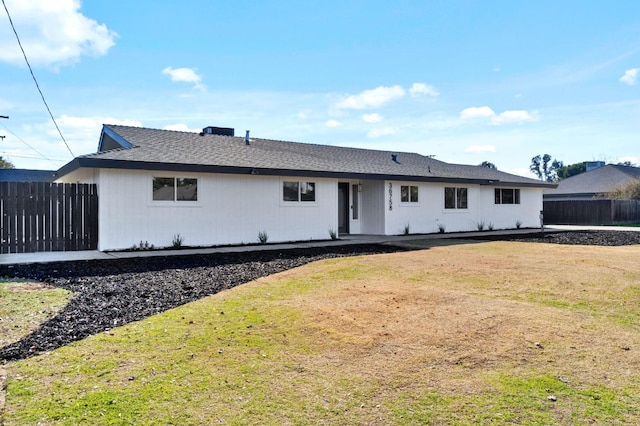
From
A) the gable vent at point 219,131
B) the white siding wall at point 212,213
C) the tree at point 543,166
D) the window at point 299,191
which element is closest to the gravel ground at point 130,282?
the white siding wall at point 212,213

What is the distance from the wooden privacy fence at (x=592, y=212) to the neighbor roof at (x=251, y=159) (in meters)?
9.33

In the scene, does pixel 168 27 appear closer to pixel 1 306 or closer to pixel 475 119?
pixel 1 306

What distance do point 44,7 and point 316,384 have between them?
529 inches

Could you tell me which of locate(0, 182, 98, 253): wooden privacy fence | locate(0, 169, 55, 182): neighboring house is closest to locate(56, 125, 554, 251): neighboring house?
locate(0, 182, 98, 253): wooden privacy fence

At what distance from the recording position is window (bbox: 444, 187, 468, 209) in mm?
21422

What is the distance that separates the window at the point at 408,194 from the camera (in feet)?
64.7

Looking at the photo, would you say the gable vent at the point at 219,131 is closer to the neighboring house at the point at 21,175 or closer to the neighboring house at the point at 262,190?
the neighboring house at the point at 262,190

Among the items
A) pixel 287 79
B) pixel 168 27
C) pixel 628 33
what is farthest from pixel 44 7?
pixel 628 33

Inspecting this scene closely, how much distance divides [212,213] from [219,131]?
739 cm

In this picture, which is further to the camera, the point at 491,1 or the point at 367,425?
the point at 491,1

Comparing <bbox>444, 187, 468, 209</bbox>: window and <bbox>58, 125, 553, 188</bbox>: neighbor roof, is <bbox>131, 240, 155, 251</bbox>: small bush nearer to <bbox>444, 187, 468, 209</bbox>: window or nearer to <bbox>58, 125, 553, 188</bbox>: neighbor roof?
<bbox>58, 125, 553, 188</bbox>: neighbor roof

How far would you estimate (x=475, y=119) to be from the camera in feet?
94.8

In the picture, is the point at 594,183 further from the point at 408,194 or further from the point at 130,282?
the point at 130,282

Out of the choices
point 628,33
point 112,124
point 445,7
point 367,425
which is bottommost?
point 367,425
